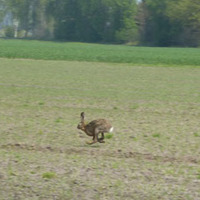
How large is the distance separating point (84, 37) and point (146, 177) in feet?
310

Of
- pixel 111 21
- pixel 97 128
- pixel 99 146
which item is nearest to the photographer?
pixel 97 128

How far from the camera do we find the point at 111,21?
10094cm

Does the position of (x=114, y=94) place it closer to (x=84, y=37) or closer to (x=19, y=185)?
(x=19, y=185)

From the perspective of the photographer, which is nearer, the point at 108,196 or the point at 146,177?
the point at 108,196

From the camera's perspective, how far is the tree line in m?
80.3

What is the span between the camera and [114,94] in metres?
18.7

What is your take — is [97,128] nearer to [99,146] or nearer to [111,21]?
[99,146]

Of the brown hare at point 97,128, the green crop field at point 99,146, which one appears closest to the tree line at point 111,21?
the green crop field at point 99,146

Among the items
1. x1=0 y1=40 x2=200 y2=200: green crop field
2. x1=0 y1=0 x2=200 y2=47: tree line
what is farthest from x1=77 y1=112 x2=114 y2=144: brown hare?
x1=0 y1=0 x2=200 y2=47: tree line

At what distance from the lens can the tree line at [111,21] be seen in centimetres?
8031

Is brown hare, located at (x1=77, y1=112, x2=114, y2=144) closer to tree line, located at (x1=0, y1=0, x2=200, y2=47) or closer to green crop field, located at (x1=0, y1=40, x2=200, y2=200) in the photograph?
green crop field, located at (x1=0, y1=40, x2=200, y2=200)

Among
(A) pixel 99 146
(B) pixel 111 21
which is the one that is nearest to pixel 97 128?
(A) pixel 99 146

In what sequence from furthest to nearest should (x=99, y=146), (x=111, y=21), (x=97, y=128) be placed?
(x=111, y=21)
(x=99, y=146)
(x=97, y=128)

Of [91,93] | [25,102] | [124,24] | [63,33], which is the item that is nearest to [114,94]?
[91,93]
